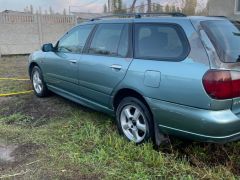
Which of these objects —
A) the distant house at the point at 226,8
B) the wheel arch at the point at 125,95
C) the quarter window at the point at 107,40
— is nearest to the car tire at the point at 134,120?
the wheel arch at the point at 125,95

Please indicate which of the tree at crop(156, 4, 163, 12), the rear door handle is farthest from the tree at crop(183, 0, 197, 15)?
the rear door handle

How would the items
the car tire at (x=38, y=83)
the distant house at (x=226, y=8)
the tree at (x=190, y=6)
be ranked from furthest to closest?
the tree at (x=190, y=6)
the distant house at (x=226, y=8)
the car tire at (x=38, y=83)

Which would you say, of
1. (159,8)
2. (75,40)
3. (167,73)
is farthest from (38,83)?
(159,8)

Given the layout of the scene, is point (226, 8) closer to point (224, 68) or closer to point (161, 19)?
point (161, 19)

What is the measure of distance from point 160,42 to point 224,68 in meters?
0.90

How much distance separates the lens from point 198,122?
3.31m

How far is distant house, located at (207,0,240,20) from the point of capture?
10930 mm

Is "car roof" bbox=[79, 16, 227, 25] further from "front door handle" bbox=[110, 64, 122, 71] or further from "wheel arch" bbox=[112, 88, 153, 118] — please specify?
"wheel arch" bbox=[112, 88, 153, 118]

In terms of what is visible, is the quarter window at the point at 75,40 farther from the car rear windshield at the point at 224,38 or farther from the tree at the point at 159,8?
the tree at the point at 159,8

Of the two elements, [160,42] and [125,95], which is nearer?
[160,42]

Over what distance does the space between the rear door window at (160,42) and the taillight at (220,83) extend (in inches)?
16.2

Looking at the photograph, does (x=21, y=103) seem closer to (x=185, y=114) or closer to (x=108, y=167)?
(x=108, y=167)

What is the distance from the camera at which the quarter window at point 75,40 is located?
525 cm

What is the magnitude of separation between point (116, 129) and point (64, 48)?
6.31 feet
